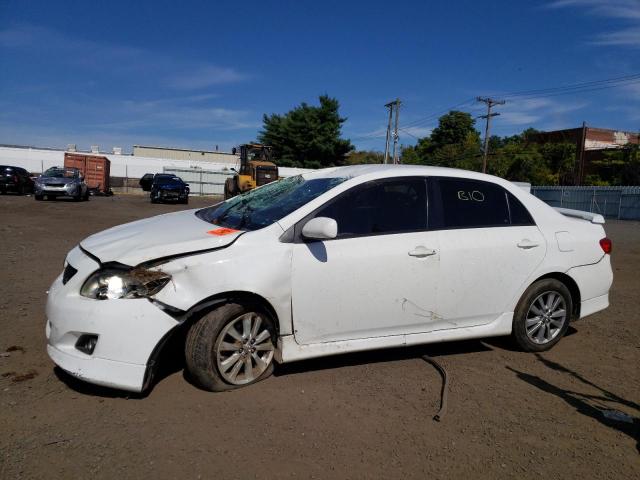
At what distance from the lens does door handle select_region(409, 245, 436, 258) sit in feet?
12.2

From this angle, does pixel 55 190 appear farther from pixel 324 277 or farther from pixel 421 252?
pixel 421 252

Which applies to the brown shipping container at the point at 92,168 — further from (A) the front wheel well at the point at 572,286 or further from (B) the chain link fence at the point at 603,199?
(A) the front wheel well at the point at 572,286

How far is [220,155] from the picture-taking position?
75.4m

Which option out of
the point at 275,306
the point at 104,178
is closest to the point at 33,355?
the point at 275,306

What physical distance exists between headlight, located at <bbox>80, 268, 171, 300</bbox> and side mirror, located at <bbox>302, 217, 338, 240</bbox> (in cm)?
98

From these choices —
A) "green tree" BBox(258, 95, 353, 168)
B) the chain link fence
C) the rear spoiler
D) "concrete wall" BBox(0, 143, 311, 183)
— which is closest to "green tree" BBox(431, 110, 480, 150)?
"green tree" BBox(258, 95, 353, 168)

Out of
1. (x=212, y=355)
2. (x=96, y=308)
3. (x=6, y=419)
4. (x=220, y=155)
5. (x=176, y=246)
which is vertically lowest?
(x=6, y=419)

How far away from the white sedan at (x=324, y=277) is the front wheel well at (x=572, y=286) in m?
0.01

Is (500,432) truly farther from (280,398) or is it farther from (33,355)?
(33,355)

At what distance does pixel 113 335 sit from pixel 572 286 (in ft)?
13.1

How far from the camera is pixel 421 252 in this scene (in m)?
3.75

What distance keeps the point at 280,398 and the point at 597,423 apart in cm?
213

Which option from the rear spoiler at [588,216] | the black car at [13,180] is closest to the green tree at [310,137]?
the black car at [13,180]

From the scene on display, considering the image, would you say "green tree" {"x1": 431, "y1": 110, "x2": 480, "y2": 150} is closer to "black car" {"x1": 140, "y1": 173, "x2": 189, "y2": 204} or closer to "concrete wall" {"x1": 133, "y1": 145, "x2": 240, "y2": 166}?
"concrete wall" {"x1": 133, "y1": 145, "x2": 240, "y2": 166}
